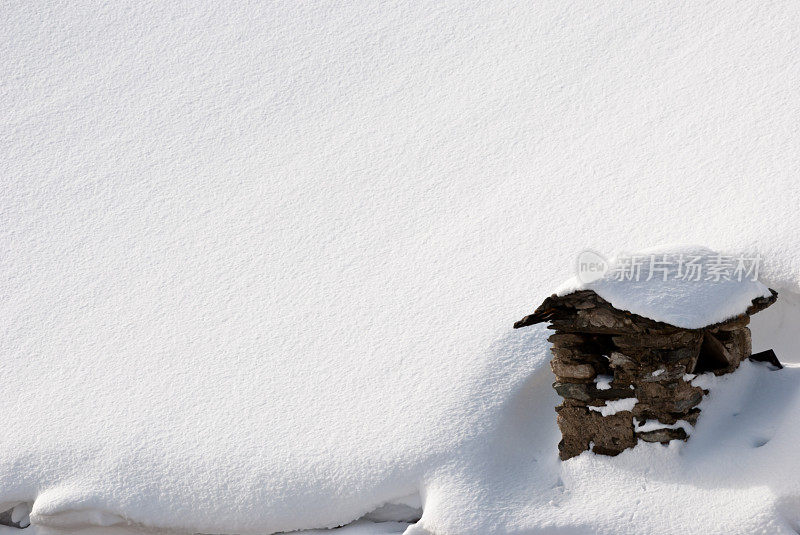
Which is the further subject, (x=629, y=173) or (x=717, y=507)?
(x=629, y=173)

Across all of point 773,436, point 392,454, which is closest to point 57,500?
point 392,454

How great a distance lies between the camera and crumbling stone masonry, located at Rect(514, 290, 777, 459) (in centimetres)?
579

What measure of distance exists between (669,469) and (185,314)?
489cm

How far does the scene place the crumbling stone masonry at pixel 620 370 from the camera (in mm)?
5789

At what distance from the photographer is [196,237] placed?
396 inches

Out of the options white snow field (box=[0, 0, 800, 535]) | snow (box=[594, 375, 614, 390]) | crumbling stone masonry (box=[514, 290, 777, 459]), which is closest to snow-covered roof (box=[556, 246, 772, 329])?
crumbling stone masonry (box=[514, 290, 777, 459])

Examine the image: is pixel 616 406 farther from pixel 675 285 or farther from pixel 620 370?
pixel 675 285

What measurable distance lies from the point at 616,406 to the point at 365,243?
3938 millimetres

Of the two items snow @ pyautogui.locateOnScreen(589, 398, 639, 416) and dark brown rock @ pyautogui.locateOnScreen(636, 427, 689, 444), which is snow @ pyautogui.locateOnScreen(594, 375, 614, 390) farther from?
dark brown rock @ pyautogui.locateOnScreen(636, 427, 689, 444)

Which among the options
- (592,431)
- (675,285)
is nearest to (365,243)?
(592,431)

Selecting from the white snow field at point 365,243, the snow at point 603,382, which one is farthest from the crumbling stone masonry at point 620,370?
the white snow field at point 365,243

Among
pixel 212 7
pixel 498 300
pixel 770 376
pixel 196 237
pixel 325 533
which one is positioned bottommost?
pixel 325 533

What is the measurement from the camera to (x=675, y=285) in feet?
19.0

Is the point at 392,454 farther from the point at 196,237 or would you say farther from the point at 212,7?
the point at 212,7
